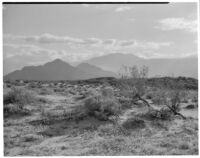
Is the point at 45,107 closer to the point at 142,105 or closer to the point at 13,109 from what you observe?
the point at 13,109

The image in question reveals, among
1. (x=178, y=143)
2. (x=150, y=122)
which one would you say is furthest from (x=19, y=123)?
(x=178, y=143)

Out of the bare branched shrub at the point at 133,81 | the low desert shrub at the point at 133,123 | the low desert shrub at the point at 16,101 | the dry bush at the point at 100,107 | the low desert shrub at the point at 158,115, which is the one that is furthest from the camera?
the bare branched shrub at the point at 133,81

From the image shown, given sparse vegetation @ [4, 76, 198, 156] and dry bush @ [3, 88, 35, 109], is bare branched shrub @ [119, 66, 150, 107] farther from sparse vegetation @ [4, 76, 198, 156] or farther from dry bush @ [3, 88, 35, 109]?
dry bush @ [3, 88, 35, 109]

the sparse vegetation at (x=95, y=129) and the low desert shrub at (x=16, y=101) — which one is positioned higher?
the low desert shrub at (x=16, y=101)

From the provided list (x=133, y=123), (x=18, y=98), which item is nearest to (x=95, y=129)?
(x=133, y=123)

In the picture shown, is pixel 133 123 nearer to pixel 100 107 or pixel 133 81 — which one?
pixel 100 107

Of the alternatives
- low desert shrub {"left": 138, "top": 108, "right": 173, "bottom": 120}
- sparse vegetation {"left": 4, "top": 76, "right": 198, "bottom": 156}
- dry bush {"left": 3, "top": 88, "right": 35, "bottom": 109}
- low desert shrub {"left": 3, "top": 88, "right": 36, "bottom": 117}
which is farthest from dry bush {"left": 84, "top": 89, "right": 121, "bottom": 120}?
dry bush {"left": 3, "top": 88, "right": 35, "bottom": 109}

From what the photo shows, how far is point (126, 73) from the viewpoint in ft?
45.2

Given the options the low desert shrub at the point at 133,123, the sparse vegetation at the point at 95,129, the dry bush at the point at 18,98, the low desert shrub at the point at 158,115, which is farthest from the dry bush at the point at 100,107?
the dry bush at the point at 18,98

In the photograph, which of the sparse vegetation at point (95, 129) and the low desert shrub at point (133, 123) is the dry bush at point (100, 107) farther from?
the low desert shrub at point (133, 123)

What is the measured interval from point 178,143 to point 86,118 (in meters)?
3.71

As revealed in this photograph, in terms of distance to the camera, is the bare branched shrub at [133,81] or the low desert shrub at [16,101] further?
the bare branched shrub at [133,81]

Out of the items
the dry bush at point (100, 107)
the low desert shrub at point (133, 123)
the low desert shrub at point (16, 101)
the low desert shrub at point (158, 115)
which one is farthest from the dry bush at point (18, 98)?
the low desert shrub at point (158, 115)

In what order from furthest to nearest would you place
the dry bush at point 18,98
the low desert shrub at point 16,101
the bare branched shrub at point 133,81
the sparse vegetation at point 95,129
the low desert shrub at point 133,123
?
the bare branched shrub at point 133,81 < the dry bush at point 18,98 < the low desert shrub at point 16,101 < the low desert shrub at point 133,123 < the sparse vegetation at point 95,129
